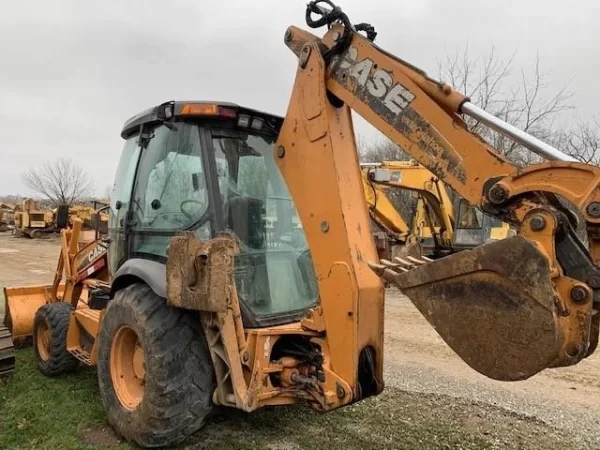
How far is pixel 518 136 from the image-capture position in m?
2.46

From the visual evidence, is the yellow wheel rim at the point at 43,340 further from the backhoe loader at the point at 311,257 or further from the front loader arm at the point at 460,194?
the front loader arm at the point at 460,194

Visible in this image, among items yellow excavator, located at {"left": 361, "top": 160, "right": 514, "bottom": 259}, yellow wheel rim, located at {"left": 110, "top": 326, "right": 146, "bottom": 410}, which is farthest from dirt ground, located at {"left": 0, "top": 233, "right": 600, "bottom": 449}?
yellow excavator, located at {"left": 361, "top": 160, "right": 514, "bottom": 259}

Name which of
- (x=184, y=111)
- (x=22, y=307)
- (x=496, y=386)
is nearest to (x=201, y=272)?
(x=184, y=111)

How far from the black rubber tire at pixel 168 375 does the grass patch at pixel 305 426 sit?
27 cm

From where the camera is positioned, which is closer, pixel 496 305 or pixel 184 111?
pixel 496 305

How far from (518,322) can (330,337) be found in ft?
3.71

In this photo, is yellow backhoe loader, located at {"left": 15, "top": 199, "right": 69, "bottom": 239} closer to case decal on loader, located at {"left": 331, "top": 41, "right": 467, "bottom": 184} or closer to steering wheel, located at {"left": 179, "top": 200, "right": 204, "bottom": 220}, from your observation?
steering wheel, located at {"left": 179, "top": 200, "right": 204, "bottom": 220}

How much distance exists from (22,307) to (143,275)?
126 inches

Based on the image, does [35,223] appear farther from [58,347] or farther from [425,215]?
[58,347]

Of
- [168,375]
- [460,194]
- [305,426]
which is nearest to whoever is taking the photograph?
[460,194]

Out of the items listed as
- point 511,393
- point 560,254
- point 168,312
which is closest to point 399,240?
point 511,393

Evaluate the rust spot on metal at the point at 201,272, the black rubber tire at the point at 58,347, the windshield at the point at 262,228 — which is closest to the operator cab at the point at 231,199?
the windshield at the point at 262,228

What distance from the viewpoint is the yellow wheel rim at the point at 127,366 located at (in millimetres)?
3783

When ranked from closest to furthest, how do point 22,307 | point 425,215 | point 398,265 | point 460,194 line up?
point 460,194
point 398,265
point 22,307
point 425,215
